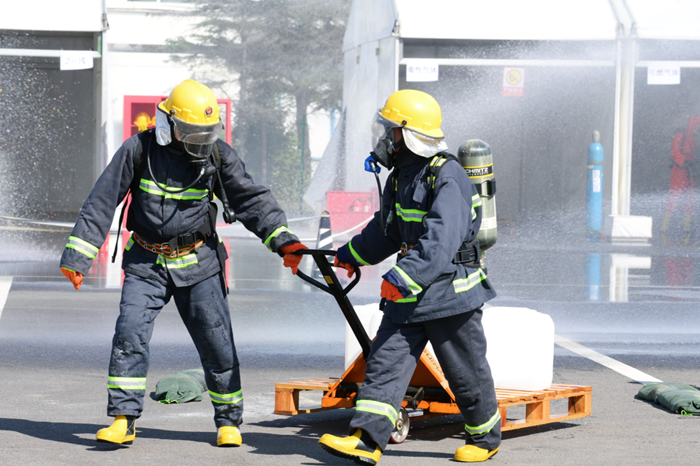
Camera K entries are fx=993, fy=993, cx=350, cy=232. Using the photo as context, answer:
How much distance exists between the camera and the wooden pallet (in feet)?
15.6

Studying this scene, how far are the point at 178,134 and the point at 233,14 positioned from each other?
1015 inches

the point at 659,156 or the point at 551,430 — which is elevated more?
the point at 659,156

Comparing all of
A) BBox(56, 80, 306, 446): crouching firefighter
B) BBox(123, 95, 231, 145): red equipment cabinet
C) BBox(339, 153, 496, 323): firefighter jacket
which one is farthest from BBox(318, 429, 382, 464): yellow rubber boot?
BBox(123, 95, 231, 145): red equipment cabinet

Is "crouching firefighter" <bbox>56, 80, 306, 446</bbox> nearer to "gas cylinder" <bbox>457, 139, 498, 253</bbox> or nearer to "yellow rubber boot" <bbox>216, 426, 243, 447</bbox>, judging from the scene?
"yellow rubber boot" <bbox>216, 426, 243, 447</bbox>

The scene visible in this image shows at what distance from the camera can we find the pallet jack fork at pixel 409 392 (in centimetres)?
465

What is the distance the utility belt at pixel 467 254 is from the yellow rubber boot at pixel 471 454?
80cm

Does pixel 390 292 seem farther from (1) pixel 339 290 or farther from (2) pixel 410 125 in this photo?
(2) pixel 410 125

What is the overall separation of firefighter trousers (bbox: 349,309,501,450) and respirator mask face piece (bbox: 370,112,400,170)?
2.34 ft

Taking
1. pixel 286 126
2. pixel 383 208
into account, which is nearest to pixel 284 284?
pixel 383 208

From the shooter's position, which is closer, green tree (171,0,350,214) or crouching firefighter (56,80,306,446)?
crouching firefighter (56,80,306,446)

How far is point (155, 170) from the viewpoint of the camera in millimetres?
4586

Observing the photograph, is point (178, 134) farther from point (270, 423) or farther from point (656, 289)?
point (656, 289)

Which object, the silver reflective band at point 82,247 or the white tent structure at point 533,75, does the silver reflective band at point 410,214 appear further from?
the white tent structure at point 533,75

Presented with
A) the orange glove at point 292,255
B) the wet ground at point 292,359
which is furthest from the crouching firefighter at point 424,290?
the orange glove at point 292,255
